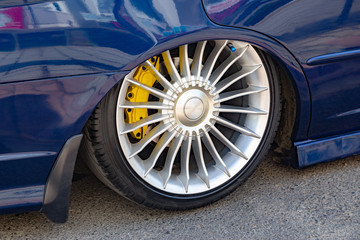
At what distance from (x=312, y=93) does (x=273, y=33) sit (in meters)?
0.36

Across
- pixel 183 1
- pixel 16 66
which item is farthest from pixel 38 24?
pixel 183 1

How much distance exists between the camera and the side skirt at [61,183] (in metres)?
2.11

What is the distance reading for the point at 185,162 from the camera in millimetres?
2473

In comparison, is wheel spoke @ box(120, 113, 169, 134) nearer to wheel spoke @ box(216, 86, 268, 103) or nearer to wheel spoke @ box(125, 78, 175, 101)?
wheel spoke @ box(125, 78, 175, 101)

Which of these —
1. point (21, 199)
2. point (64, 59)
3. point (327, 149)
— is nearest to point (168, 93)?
point (64, 59)

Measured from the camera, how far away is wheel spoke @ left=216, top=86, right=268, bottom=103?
2.47 m

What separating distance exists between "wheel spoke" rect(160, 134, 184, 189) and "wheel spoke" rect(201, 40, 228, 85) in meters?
0.28

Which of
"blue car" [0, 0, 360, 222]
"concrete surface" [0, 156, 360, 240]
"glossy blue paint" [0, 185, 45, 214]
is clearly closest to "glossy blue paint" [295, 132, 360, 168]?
"blue car" [0, 0, 360, 222]

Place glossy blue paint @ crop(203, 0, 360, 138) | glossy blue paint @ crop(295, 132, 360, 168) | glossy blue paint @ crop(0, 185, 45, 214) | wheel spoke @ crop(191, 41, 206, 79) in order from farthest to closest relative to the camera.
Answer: glossy blue paint @ crop(295, 132, 360, 168)
wheel spoke @ crop(191, 41, 206, 79)
glossy blue paint @ crop(203, 0, 360, 138)
glossy blue paint @ crop(0, 185, 45, 214)

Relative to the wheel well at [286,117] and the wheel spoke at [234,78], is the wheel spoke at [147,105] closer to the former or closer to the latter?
the wheel spoke at [234,78]

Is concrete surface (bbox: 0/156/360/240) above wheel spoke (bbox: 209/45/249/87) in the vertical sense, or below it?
below

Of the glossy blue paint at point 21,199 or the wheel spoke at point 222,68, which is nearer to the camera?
the glossy blue paint at point 21,199

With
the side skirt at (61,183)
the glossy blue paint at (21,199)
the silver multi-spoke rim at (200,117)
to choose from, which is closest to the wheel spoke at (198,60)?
the silver multi-spoke rim at (200,117)

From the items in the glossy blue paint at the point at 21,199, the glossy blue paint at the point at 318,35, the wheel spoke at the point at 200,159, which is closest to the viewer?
the glossy blue paint at the point at 21,199
